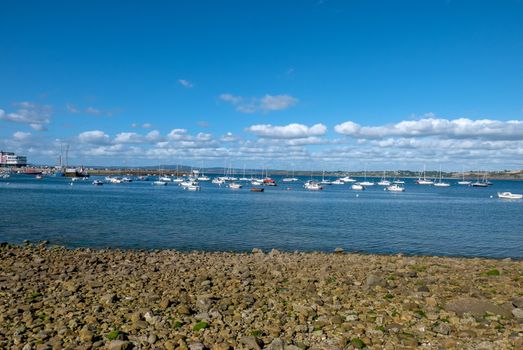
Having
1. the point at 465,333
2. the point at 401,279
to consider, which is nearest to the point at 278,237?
the point at 401,279

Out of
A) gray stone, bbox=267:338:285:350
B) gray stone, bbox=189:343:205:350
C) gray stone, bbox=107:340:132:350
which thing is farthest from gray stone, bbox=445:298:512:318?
gray stone, bbox=107:340:132:350

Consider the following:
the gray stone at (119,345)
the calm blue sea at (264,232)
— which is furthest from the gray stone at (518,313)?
the calm blue sea at (264,232)

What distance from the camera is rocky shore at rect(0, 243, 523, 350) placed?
36.8ft

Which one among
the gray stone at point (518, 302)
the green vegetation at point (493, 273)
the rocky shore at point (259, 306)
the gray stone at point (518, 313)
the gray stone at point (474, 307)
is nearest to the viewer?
the rocky shore at point (259, 306)

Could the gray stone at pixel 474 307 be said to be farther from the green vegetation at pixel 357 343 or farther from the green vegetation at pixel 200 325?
the green vegetation at pixel 200 325

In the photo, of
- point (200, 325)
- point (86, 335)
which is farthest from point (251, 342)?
point (86, 335)

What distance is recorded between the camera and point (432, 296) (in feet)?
49.5

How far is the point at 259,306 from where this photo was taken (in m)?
14.0

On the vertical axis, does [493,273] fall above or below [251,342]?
above

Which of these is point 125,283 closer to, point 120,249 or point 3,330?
point 3,330

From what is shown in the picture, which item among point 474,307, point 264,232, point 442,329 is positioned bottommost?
point 264,232

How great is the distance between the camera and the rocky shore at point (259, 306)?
36.8ft

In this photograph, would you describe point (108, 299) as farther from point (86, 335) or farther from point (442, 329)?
point (442, 329)

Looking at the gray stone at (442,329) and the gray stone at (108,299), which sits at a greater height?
the gray stone at (442,329)
